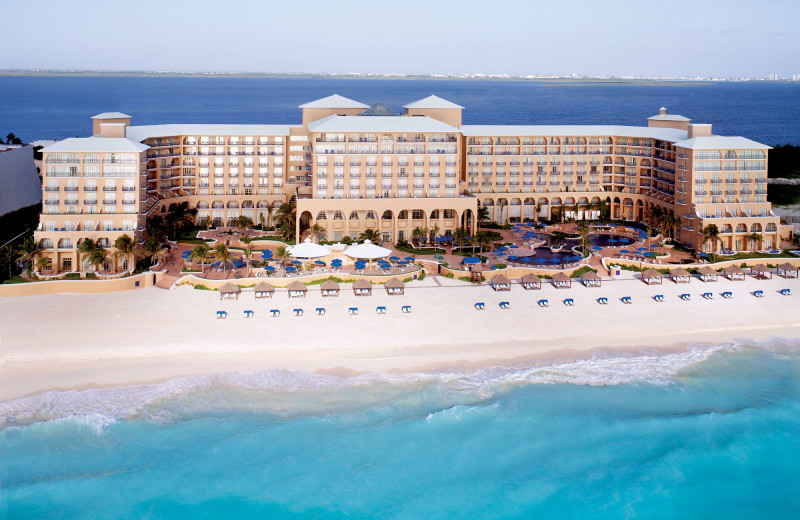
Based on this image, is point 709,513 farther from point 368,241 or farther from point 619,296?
point 368,241

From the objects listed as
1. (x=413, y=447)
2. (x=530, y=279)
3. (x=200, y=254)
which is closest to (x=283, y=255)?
(x=200, y=254)

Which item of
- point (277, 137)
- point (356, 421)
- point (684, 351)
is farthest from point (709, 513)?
point (277, 137)

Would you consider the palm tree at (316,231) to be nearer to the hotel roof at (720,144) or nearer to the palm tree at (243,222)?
the palm tree at (243,222)

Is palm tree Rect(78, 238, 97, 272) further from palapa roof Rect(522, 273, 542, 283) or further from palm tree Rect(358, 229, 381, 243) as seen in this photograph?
palapa roof Rect(522, 273, 542, 283)

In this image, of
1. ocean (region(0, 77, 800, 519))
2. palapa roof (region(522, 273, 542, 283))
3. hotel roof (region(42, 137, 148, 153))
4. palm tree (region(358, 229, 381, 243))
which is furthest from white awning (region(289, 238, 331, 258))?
ocean (region(0, 77, 800, 519))

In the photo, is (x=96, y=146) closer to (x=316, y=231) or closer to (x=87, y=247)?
(x=87, y=247)

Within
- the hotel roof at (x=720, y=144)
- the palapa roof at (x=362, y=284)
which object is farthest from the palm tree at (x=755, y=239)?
the palapa roof at (x=362, y=284)
